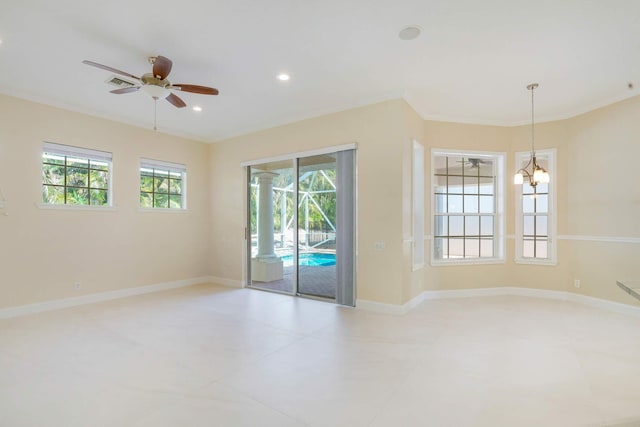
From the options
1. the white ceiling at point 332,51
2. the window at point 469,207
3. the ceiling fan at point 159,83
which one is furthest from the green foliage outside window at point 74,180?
the window at point 469,207

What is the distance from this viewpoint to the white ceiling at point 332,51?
2592 mm

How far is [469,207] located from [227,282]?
15.4 feet

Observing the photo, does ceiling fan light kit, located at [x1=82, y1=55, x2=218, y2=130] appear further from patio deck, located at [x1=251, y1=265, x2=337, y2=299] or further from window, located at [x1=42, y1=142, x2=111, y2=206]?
patio deck, located at [x1=251, y1=265, x2=337, y2=299]

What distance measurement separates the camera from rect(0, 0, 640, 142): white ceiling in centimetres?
259

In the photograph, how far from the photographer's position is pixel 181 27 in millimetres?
2818

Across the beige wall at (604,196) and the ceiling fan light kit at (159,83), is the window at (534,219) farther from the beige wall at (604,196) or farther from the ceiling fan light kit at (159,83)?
the ceiling fan light kit at (159,83)

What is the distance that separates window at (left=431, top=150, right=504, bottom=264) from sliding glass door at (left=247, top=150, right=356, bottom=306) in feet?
5.46

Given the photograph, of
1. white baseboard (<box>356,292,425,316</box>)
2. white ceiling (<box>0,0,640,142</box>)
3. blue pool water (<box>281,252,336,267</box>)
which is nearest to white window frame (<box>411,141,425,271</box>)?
white baseboard (<box>356,292,425,316</box>)

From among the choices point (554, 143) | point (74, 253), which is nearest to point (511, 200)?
point (554, 143)

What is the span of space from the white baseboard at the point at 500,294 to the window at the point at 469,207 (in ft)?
1.75

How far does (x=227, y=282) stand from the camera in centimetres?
622

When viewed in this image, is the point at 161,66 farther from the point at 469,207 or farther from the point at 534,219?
the point at 534,219

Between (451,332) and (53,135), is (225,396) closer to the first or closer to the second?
(451,332)

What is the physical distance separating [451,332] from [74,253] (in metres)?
5.35
